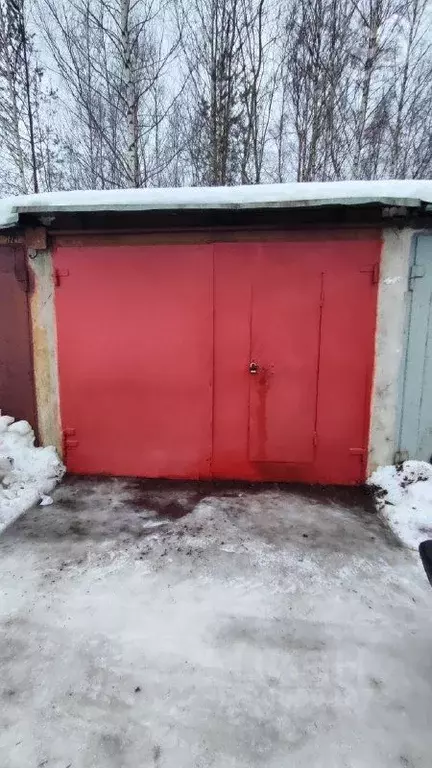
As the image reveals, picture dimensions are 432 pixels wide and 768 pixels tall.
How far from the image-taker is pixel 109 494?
A: 13.5 ft

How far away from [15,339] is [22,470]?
136cm

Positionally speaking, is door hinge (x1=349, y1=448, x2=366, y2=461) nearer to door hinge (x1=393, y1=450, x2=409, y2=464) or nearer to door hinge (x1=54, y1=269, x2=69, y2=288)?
door hinge (x1=393, y1=450, x2=409, y2=464)

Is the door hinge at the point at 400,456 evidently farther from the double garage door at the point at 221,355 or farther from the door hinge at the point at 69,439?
the door hinge at the point at 69,439

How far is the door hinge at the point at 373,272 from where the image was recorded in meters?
3.89

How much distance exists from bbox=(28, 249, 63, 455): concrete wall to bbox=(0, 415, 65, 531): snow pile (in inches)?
6.2

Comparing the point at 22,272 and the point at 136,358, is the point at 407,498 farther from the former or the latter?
the point at 22,272

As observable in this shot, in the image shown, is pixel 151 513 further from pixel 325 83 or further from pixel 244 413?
pixel 325 83

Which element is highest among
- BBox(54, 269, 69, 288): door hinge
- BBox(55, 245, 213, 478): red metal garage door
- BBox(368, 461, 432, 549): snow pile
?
BBox(54, 269, 69, 288): door hinge

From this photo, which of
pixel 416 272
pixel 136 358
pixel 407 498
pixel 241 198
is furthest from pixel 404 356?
pixel 136 358

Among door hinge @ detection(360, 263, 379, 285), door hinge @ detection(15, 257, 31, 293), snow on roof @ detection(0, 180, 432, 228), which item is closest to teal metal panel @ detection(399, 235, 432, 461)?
door hinge @ detection(360, 263, 379, 285)

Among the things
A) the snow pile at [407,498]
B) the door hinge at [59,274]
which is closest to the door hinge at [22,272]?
the door hinge at [59,274]

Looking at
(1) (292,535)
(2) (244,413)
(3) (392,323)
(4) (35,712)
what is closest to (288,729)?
(4) (35,712)

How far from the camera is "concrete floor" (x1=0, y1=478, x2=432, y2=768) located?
1.78 m

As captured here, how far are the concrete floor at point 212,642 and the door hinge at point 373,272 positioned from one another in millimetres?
2170
